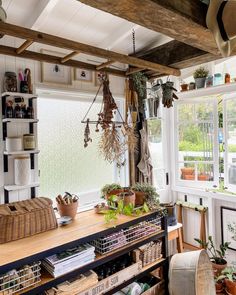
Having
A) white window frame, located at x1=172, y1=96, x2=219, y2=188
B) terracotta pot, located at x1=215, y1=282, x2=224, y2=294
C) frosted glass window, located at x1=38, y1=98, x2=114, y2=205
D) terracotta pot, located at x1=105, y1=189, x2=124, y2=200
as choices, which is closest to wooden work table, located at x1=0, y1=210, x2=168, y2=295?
terracotta pot, located at x1=105, y1=189, x2=124, y2=200

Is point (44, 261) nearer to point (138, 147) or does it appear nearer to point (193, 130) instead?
point (138, 147)

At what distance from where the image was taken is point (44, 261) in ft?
4.83

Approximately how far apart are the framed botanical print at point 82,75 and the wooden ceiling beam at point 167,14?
115cm

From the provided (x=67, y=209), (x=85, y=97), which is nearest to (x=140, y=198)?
(x=67, y=209)

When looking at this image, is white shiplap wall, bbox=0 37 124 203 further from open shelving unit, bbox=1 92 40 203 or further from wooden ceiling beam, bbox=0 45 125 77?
wooden ceiling beam, bbox=0 45 125 77

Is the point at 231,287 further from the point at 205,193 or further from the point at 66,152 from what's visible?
the point at 66,152

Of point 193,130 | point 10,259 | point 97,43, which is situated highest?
point 97,43

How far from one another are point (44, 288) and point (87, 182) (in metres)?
1.40

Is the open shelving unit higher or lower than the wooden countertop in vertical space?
higher

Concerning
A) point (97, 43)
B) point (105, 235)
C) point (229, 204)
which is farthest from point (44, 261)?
point (229, 204)

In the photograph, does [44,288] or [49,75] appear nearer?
[44,288]

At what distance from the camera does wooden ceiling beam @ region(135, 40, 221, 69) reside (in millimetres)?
2174

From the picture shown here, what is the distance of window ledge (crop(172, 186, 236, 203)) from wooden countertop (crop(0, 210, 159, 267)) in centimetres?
160

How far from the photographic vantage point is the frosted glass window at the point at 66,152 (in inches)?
92.4
